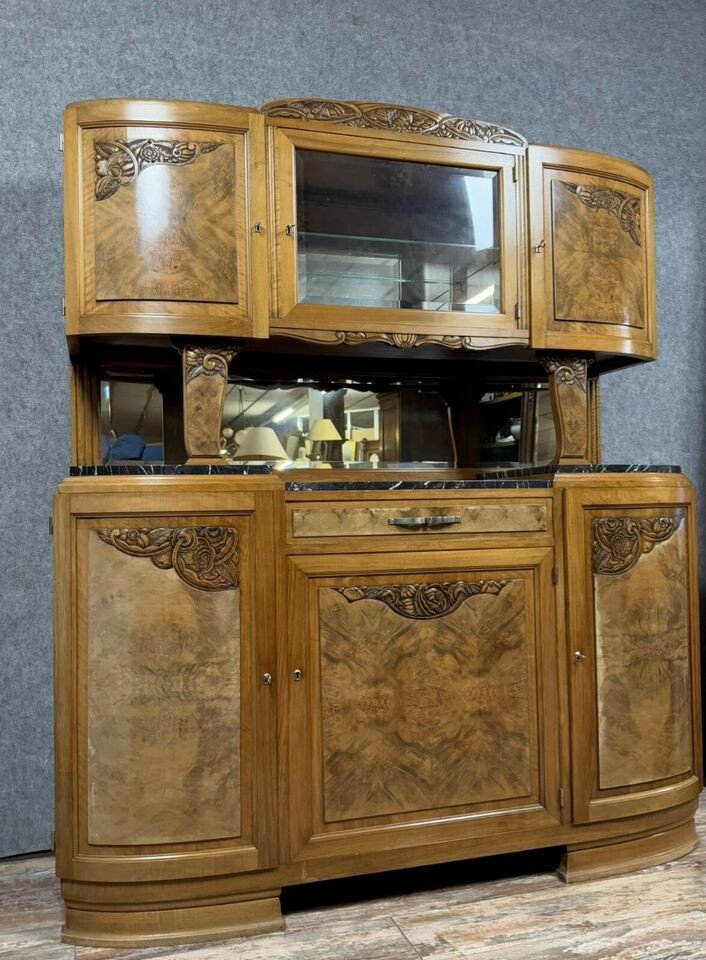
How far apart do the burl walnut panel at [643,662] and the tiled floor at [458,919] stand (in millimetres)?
263

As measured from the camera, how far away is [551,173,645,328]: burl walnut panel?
6.88 ft

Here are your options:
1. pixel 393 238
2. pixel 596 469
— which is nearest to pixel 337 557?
pixel 596 469

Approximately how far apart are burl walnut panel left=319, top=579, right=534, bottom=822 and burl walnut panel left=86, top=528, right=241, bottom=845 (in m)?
0.24

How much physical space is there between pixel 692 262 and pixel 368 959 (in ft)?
7.84

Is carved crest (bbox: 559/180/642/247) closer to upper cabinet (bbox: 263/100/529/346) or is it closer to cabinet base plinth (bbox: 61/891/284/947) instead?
upper cabinet (bbox: 263/100/529/346)

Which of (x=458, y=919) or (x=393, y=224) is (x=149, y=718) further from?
(x=393, y=224)

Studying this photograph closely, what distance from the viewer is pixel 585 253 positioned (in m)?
2.11

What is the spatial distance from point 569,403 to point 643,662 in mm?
681

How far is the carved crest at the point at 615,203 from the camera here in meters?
2.12

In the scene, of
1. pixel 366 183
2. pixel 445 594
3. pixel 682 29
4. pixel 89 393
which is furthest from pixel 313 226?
pixel 682 29

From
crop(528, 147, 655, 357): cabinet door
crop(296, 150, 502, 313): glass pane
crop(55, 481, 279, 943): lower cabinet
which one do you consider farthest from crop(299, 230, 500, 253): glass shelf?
crop(55, 481, 279, 943): lower cabinet

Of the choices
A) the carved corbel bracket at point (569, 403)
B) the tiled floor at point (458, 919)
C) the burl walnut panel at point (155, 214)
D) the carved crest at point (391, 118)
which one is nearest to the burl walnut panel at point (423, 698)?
the tiled floor at point (458, 919)

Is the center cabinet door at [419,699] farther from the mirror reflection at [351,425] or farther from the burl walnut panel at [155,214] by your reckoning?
the burl walnut panel at [155,214]

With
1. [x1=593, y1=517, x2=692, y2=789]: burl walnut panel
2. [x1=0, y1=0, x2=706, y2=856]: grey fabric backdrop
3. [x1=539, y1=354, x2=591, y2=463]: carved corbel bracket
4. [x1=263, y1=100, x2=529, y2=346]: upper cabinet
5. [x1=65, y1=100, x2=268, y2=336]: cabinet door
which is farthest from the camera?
[x1=0, y1=0, x2=706, y2=856]: grey fabric backdrop
